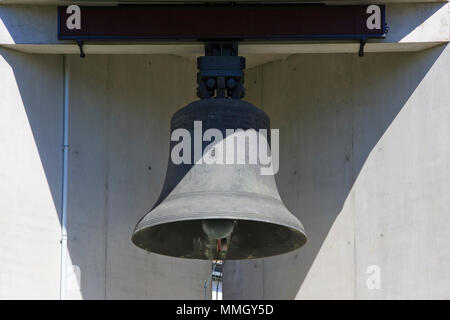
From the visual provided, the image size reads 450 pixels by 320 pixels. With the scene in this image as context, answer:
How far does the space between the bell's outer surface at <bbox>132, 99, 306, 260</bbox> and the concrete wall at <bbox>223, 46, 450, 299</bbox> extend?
3.09 ft

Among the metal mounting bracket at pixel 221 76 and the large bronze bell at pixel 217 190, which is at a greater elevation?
the metal mounting bracket at pixel 221 76

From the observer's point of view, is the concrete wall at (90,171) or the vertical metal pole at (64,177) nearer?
the concrete wall at (90,171)

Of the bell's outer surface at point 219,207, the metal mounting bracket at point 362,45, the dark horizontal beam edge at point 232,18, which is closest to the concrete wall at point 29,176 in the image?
the dark horizontal beam edge at point 232,18

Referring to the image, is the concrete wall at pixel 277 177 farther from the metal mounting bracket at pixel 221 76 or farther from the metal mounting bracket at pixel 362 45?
the metal mounting bracket at pixel 221 76

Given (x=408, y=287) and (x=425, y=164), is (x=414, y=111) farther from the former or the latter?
(x=408, y=287)

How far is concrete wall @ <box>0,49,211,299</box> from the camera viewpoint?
1133 centimetres

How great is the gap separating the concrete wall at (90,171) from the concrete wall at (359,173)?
82cm

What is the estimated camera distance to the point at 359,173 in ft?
39.3

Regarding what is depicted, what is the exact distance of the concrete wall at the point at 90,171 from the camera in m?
11.3

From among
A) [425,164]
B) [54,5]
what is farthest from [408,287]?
[54,5]

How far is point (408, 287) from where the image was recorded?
1128 centimetres

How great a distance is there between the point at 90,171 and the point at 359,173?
2065mm
